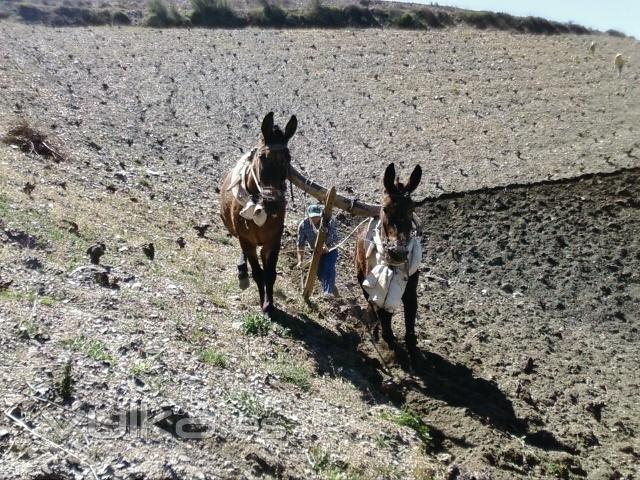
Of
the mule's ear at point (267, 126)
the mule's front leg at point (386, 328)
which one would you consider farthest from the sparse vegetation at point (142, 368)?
the mule's ear at point (267, 126)

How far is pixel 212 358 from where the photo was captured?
7574mm

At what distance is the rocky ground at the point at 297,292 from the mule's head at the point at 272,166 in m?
1.56

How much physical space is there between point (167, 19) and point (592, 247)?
2923 centimetres

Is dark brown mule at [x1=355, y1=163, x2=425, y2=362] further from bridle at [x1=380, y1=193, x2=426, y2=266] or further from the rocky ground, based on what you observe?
the rocky ground

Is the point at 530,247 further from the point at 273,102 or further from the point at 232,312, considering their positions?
the point at 273,102

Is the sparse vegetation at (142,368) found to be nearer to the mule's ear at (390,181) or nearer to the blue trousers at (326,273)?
the mule's ear at (390,181)

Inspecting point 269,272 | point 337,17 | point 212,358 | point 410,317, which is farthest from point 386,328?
point 337,17

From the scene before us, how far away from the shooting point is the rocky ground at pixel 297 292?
20.3 ft

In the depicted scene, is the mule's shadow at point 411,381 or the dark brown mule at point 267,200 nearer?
the mule's shadow at point 411,381

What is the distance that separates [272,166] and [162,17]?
1260 inches

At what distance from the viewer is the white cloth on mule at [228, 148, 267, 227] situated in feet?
29.1

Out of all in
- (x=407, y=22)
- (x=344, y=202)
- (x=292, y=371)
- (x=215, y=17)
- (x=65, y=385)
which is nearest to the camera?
(x=65, y=385)

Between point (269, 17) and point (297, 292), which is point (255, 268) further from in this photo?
point (269, 17)

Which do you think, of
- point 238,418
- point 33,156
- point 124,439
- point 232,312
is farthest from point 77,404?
point 33,156
